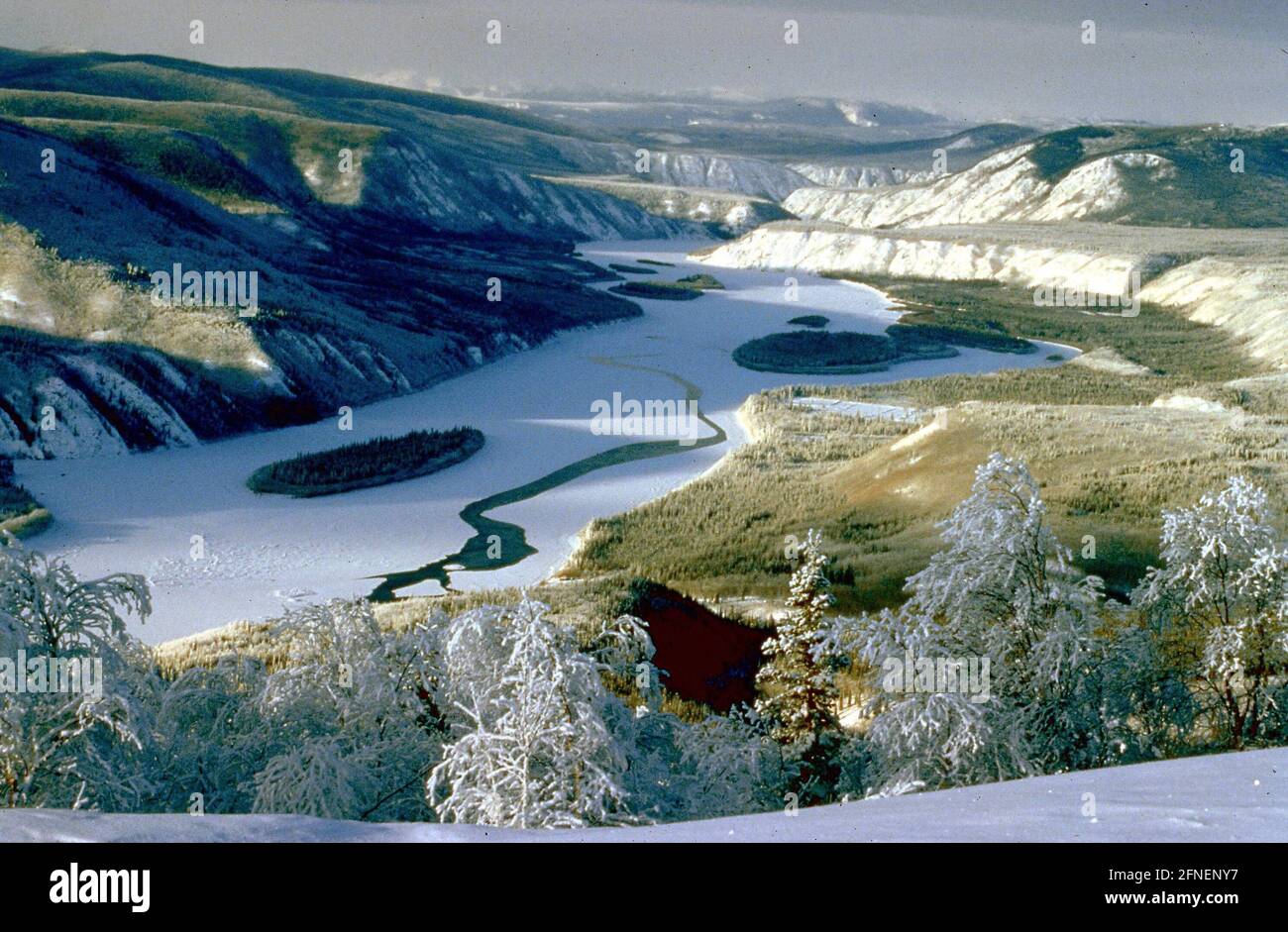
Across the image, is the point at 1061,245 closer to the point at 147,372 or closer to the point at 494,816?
the point at 147,372

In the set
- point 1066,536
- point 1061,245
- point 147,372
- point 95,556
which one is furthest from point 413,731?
point 1061,245

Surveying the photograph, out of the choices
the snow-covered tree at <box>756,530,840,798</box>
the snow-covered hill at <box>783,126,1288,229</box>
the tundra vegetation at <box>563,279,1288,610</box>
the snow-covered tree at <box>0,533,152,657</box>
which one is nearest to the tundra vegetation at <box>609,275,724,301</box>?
the tundra vegetation at <box>563,279,1288,610</box>

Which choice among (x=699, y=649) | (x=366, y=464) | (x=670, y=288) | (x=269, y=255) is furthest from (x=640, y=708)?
(x=670, y=288)

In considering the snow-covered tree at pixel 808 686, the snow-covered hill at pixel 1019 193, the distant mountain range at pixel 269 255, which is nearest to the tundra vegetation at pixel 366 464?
the distant mountain range at pixel 269 255

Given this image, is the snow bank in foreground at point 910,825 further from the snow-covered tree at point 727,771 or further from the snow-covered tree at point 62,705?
the snow-covered tree at point 727,771

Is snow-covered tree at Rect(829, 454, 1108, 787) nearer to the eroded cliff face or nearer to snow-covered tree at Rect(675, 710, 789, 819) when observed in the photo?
snow-covered tree at Rect(675, 710, 789, 819)

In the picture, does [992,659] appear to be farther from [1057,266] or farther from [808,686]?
[1057,266]

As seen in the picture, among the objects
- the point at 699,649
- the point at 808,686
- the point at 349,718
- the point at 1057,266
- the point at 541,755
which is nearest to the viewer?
the point at 541,755
